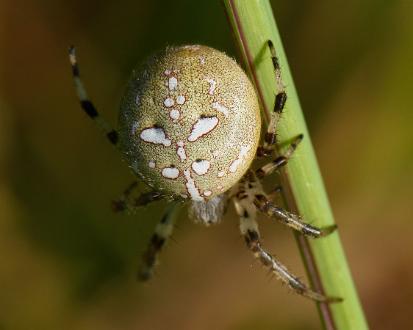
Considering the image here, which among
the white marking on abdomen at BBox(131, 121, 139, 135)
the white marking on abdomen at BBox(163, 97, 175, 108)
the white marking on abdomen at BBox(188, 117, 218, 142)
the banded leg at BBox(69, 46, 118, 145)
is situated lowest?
the white marking on abdomen at BBox(131, 121, 139, 135)

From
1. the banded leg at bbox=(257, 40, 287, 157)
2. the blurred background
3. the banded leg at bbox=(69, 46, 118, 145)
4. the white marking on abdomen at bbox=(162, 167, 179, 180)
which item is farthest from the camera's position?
the blurred background

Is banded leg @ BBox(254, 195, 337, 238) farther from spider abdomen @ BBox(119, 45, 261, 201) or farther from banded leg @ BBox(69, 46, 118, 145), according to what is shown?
banded leg @ BBox(69, 46, 118, 145)

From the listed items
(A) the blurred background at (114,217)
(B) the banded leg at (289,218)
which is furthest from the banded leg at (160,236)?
(B) the banded leg at (289,218)

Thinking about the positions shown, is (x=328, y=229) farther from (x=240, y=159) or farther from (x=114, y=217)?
(x=114, y=217)

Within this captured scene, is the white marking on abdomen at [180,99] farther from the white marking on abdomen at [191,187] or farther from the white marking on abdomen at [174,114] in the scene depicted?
the white marking on abdomen at [191,187]

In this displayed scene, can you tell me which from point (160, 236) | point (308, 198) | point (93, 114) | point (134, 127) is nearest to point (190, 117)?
point (134, 127)

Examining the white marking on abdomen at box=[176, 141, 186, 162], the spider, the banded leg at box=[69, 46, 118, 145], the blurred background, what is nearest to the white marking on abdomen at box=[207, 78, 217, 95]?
the spider

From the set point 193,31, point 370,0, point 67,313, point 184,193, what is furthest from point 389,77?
point 67,313
